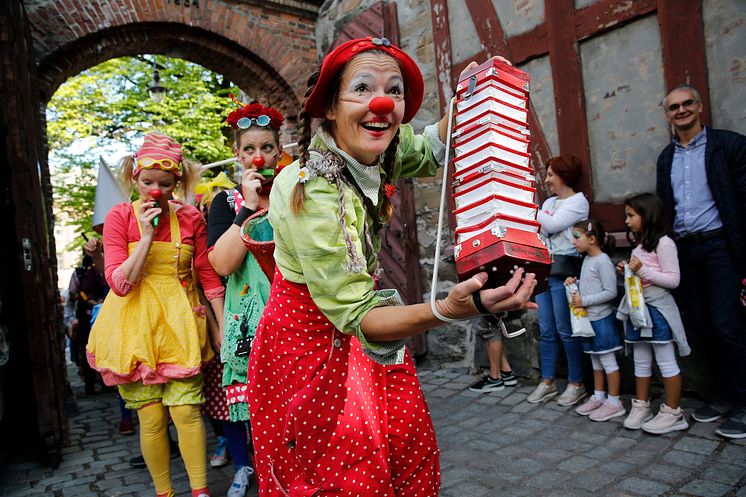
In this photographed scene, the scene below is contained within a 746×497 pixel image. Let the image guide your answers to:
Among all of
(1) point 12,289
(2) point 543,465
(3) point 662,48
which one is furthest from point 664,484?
(1) point 12,289

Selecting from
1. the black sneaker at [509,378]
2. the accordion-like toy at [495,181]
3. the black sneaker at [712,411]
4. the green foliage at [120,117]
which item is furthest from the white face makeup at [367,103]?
the green foliage at [120,117]

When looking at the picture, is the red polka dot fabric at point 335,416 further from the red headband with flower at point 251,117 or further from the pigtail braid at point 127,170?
the pigtail braid at point 127,170

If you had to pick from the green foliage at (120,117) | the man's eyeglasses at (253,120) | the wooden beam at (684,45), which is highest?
the green foliage at (120,117)

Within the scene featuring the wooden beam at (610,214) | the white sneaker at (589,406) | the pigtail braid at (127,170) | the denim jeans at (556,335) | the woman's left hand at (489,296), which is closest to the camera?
the woman's left hand at (489,296)

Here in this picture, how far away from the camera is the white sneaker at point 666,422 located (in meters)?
3.39

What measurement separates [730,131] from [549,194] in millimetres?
1444

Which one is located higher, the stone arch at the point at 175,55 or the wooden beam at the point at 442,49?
the stone arch at the point at 175,55

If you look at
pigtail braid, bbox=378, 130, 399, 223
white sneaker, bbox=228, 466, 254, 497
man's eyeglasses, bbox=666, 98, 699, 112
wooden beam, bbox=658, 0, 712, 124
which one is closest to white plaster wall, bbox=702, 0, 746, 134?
wooden beam, bbox=658, 0, 712, 124

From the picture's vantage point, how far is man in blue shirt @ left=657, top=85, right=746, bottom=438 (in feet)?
10.9

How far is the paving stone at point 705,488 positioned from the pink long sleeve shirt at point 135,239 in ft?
8.57

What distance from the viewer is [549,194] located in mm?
4605

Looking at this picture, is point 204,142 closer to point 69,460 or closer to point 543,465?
point 69,460

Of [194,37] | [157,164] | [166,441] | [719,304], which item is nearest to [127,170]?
[157,164]

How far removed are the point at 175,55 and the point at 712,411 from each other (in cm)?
686
